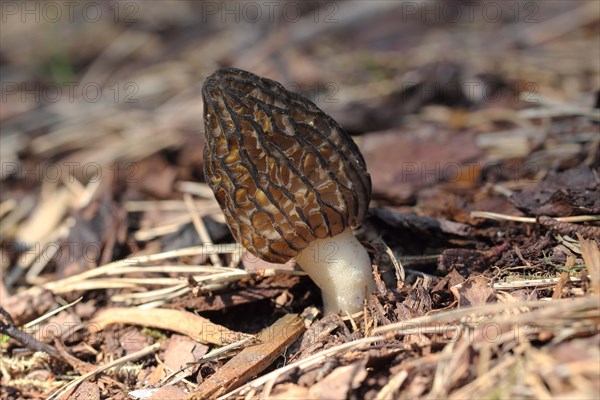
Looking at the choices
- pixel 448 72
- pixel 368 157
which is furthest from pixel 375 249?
pixel 448 72

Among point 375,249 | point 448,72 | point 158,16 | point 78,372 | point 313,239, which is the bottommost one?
point 78,372

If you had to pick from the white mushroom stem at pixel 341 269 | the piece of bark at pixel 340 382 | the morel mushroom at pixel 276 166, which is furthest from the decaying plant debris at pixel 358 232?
the morel mushroom at pixel 276 166

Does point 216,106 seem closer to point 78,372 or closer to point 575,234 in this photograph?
point 78,372

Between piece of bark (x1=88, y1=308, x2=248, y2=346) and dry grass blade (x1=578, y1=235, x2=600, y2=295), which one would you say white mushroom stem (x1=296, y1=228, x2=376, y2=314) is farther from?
dry grass blade (x1=578, y1=235, x2=600, y2=295)

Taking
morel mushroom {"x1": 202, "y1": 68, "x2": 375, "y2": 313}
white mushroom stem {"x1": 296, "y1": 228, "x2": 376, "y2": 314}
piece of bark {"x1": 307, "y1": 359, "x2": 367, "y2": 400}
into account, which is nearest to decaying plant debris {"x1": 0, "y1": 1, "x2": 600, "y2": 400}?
piece of bark {"x1": 307, "y1": 359, "x2": 367, "y2": 400}

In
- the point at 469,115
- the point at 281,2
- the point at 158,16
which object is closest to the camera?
the point at 469,115

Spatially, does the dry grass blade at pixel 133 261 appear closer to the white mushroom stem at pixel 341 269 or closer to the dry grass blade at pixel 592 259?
the white mushroom stem at pixel 341 269

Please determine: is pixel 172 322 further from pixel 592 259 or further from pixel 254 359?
pixel 592 259
